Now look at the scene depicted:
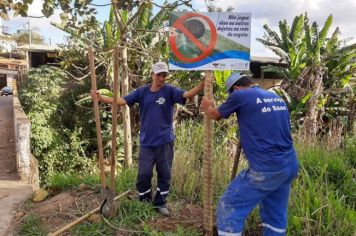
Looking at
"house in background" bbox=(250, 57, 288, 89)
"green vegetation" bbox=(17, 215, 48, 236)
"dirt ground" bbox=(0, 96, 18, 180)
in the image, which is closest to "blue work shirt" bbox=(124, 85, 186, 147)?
"green vegetation" bbox=(17, 215, 48, 236)

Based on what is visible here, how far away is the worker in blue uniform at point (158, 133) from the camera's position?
4.55 meters

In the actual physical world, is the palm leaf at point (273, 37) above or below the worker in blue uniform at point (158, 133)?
above

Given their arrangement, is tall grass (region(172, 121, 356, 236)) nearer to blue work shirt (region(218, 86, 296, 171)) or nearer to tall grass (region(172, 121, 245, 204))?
tall grass (region(172, 121, 245, 204))

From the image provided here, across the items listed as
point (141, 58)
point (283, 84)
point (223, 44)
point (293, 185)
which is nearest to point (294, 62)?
point (283, 84)

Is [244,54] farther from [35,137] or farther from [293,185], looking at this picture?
[35,137]

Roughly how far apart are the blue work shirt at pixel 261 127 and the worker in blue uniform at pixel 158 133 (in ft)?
3.45

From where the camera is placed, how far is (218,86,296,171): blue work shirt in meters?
3.48

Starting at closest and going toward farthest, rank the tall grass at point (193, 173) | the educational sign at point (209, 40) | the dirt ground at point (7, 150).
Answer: the educational sign at point (209, 40) → the tall grass at point (193, 173) → the dirt ground at point (7, 150)

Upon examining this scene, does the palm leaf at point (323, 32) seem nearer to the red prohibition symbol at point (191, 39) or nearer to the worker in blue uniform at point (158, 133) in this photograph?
the worker in blue uniform at point (158, 133)

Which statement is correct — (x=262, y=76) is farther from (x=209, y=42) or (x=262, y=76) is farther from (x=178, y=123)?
(x=209, y=42)

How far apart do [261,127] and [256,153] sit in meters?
0.23

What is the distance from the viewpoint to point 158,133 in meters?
4.54

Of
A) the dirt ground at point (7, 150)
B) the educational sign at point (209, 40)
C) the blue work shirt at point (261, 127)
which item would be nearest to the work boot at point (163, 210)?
the blue work shirt at point (261, 127)

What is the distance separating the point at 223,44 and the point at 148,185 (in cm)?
186
